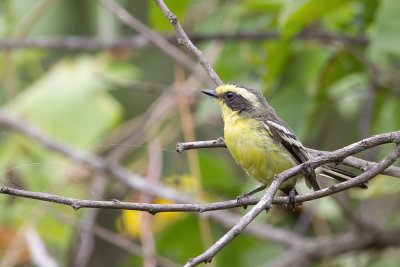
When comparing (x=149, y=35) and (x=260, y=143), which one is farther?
(x=149, y=35)

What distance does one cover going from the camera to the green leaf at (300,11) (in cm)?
308

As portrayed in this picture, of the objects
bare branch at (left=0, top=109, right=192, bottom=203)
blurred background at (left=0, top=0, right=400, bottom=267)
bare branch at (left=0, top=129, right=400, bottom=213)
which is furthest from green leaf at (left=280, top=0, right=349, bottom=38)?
bare branch at (left=0, top=129, right=400, bottom=213)

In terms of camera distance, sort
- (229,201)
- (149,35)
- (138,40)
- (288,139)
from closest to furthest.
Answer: (229,201), (288,139), (149,35), (138,40)

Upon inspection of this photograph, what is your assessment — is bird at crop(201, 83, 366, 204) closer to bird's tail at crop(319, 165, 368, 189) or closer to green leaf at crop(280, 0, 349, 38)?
bird's tail at crop(319, 165, 368, 189)

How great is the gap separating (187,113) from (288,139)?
1.37 metres

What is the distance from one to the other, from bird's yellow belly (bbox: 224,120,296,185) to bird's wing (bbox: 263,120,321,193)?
3cm

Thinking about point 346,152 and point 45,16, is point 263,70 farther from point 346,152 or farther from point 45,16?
point 346,152

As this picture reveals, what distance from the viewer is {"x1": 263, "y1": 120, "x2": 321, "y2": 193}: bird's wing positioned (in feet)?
8.43

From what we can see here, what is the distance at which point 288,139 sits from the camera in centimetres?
268

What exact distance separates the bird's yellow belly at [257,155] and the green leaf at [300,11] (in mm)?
631

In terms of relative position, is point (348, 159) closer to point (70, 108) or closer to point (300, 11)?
point (300, 11)

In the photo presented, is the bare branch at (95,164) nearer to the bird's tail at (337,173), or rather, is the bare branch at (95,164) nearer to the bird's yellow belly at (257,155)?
the bird's yellow belly at (257,155)

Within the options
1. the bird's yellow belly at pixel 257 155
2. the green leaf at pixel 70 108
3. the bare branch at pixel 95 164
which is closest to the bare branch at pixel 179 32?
the bird's yellow belly at pixel 257 155

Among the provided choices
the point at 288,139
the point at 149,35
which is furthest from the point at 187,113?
the point at 288,139
